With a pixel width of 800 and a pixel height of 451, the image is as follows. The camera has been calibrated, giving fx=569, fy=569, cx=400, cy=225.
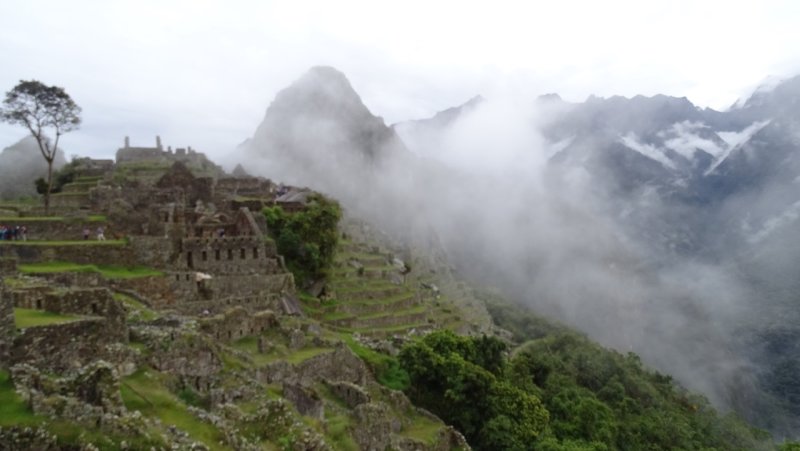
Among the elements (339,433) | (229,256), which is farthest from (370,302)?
(339,433)

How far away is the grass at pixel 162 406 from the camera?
11258 mm

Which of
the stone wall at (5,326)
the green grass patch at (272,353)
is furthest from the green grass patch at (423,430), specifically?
the stone wall at (5,326)

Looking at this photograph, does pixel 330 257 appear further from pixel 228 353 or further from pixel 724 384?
pixel 724 384

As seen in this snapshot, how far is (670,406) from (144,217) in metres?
41.6

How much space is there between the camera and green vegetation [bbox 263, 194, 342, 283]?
33031mm

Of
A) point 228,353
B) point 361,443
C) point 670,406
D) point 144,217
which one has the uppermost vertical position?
point 144,217

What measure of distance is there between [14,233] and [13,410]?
1806 cm

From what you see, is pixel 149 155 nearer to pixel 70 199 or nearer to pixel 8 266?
pixel 70 199

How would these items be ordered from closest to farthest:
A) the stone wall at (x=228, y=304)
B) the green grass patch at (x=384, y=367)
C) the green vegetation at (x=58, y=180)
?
the stone wall at (x=228, y=304) < the green grass patch at (x=384, y=367) < the green vegetation at (x=58, y=180)

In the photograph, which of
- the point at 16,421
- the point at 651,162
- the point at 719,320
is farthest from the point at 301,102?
the point at 16,421

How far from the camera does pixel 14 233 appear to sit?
2383 cm

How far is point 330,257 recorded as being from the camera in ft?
115

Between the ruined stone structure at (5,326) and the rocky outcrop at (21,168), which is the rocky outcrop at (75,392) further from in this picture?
the rocky outcrop at (21,168)

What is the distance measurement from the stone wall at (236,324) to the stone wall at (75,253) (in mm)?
6437
